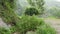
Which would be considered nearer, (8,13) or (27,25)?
(27,25)

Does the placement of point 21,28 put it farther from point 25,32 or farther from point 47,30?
point 47,30

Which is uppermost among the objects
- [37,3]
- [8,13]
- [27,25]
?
[8,13]

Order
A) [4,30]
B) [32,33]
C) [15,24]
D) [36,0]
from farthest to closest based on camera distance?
1. [36,0]
2. [15,24]
3. [32,33]
4. [4,30]

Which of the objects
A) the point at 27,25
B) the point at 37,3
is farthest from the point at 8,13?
the point at 37,3

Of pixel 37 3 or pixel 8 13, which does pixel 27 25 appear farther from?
pixel 37 3

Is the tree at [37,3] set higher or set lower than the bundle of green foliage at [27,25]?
lower

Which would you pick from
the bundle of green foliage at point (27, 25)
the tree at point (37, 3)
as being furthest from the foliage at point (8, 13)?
the tree at point (37, 3)

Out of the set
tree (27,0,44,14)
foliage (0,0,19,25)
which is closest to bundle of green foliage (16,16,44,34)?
foliage (0,0,19,25)

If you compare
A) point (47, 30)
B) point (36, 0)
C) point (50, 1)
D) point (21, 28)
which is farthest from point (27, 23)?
point (50, 1)

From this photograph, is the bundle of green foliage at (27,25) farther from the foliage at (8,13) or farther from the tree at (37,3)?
the tree at (37,3)

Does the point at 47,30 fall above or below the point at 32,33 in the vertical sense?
above

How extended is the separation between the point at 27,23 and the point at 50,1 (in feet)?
33.7

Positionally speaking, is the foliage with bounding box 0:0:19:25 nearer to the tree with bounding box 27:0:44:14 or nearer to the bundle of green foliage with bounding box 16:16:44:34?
the bundle of green foliage with bounding box 16:16:44:34

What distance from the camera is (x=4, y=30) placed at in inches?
142
